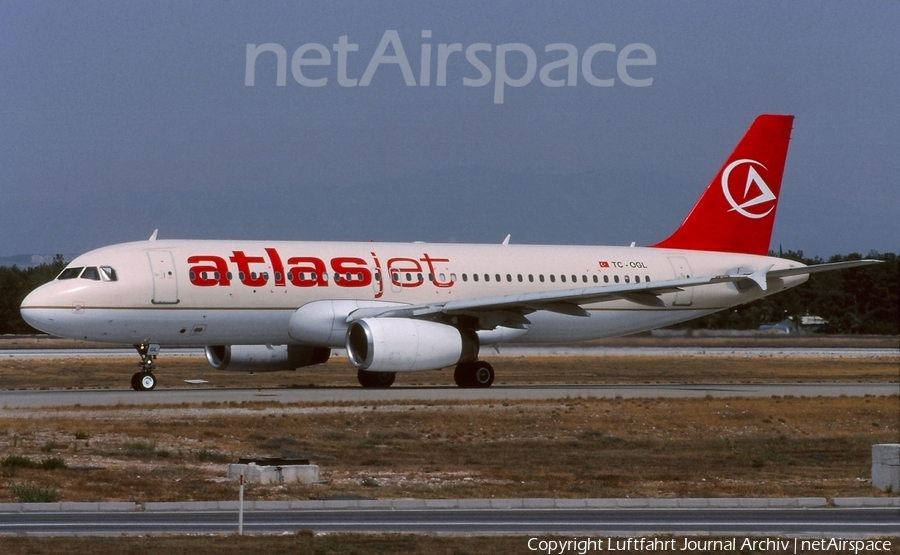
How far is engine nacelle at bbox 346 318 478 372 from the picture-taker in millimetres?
33031

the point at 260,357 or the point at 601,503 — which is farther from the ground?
the point at 260,357

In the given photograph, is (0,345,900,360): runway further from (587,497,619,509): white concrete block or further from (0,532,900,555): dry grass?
(0,532,900,555): dry grass

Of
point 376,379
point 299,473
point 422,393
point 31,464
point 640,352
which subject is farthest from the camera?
point 640,352

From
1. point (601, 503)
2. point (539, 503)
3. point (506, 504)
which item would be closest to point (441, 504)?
point (506, 504)

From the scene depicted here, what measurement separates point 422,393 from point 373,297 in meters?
3.45

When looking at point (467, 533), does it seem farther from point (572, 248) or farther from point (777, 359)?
point (777, 359)

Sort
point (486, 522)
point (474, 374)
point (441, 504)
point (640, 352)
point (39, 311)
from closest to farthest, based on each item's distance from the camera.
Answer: point (486, 522) < point (441, 504) < point (39, 311) < point (474, 374) < point (640, 352)

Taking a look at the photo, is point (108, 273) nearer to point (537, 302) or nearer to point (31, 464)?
point (537, 302)

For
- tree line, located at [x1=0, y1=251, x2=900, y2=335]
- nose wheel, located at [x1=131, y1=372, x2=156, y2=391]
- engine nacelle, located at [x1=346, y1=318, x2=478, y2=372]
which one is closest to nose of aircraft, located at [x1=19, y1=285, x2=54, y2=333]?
nose wheel, located at [x1=131, y1=372, x2=156, y2=391]

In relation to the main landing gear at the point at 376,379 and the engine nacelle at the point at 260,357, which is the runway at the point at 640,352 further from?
the engine nacelle at the point at 260,357

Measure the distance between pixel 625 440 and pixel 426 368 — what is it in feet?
27.3

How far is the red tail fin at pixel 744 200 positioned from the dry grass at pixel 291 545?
29.3 metres

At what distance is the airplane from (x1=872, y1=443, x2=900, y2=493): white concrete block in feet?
51.0

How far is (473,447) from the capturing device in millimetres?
24672
